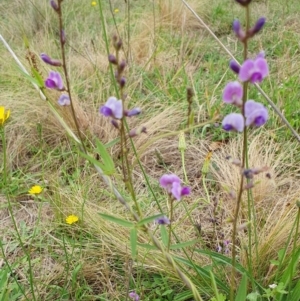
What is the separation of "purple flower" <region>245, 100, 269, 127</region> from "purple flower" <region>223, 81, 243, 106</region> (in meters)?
0.02

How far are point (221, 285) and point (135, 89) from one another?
167cm

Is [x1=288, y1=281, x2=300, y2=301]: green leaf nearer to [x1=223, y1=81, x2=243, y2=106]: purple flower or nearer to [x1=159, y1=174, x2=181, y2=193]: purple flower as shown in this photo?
[x1=159, y1=174, x2=181, y2=193]: purple flower

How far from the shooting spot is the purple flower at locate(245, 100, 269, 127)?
0.63 metres

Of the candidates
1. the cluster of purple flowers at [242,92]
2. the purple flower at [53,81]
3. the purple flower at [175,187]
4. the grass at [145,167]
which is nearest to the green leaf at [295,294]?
the grass at [145,167]

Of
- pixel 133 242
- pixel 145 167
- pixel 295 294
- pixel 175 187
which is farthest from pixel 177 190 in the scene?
pixel 145 167

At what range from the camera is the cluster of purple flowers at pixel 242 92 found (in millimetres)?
595

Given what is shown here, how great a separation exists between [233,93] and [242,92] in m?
0.01

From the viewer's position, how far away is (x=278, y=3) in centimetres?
382

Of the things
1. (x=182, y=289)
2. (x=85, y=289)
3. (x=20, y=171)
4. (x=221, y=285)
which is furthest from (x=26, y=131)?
(x=221, y=285)

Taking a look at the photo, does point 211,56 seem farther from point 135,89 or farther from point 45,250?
point 45,250

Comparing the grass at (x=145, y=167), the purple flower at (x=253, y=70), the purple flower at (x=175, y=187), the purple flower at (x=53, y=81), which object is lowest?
the grass at (x=145, y=167)

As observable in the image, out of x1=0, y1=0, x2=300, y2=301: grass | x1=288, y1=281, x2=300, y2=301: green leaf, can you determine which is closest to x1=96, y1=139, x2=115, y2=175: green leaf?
x1=0, y1=0, x2=300, y2=301: grass

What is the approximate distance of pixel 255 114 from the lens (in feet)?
2.07

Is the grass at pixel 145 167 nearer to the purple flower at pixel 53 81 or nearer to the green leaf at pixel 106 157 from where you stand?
the green leaf at pixel 106 157
